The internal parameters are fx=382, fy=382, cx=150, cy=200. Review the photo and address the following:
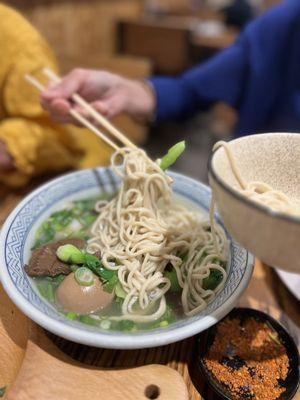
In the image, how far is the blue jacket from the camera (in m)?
1.92

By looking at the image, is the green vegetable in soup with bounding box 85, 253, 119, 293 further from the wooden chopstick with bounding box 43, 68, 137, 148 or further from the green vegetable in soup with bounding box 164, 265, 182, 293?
the wooden chopstick with bounding box 43, 68, 137, 148

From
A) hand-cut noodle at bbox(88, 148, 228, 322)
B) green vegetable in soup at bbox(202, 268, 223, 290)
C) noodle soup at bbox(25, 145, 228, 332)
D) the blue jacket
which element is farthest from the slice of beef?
the blue jacket

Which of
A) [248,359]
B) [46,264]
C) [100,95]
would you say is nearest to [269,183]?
[248,359]

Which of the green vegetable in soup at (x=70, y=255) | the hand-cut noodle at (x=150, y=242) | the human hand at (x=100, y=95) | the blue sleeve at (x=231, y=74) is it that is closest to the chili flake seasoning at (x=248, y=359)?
the hand-cut noodle at (x=150, y=242)

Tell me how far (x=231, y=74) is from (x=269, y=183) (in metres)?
1.26

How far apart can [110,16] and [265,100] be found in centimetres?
290

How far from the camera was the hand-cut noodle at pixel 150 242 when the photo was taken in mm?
1089

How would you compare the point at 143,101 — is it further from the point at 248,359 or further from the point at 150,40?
the point at 150,40

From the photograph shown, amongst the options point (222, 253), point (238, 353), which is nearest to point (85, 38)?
point (222, 253)

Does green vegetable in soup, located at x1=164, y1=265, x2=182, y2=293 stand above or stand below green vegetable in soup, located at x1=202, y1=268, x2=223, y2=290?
below

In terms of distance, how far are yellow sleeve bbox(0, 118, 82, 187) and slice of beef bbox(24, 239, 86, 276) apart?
23.9 inches

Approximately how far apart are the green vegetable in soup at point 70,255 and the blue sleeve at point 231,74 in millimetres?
1159

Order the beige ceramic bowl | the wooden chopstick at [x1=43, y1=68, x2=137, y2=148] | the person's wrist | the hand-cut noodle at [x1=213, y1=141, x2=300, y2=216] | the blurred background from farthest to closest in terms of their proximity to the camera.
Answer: the blurred background < the person's wrist < the wooden chopstick at [x1=43, y1=68, x2=137, y2=148] < the hand-cut noodle at [x1=213, y1=141, x2=300, y2=216] < the beige ceramic bowl

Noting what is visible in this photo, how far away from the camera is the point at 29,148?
1.69 metres
